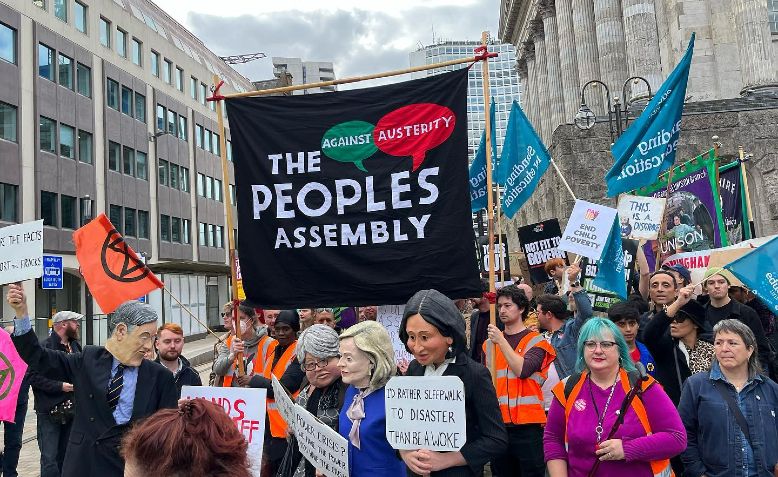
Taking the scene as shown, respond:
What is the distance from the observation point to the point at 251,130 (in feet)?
18.8

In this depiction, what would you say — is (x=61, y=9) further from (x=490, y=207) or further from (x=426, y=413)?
(x=426, y=413)

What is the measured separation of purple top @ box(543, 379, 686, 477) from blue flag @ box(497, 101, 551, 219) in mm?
6065

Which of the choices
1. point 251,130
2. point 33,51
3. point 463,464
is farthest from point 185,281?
point 463,464

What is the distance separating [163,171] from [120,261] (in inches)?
1611

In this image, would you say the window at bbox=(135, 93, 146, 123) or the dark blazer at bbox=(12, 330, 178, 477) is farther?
the window at bbox=(135, 93, 146, 123)

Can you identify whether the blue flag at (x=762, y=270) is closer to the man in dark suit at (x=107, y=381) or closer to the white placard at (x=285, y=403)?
the white placard at (x=285, y=403)

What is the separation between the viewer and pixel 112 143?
38.4 m

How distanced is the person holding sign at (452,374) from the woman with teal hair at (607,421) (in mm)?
509

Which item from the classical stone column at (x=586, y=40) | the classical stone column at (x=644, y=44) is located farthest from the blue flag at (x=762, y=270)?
the classical stone column at (x=586, y=40)

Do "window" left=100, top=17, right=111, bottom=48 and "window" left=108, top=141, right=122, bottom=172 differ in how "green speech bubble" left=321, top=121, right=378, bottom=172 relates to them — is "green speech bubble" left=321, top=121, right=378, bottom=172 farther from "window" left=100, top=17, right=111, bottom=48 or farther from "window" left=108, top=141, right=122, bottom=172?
"window" left=100, top=17, right=111, bottom=48

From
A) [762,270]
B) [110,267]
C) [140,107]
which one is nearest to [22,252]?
[110,267]

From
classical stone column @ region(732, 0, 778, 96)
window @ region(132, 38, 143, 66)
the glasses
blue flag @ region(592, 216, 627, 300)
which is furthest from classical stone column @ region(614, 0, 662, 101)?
window @ region(132, 38, 143, 66)

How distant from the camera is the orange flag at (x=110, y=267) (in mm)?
5652

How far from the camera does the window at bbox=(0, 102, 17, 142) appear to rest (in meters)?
29.7
